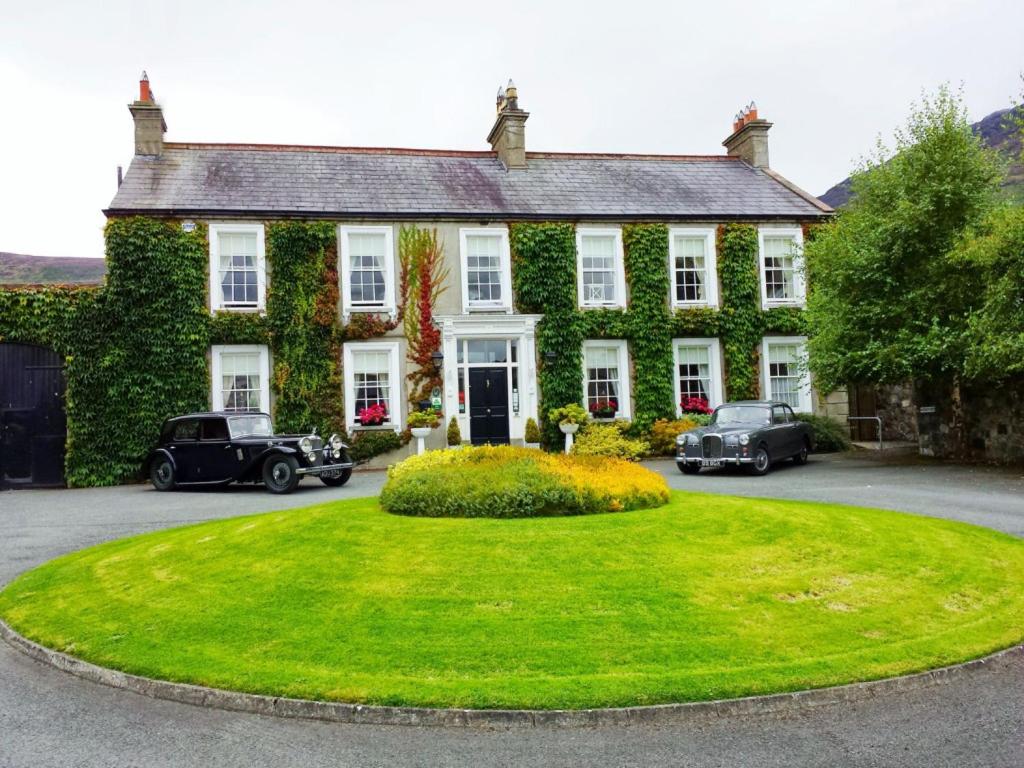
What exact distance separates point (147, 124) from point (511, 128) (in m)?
11.0

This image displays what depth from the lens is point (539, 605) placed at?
6684mm

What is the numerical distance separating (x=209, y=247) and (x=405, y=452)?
770 cm

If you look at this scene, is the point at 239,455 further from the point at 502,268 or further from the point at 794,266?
the point at 794,266

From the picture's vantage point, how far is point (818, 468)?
18109 millimetres

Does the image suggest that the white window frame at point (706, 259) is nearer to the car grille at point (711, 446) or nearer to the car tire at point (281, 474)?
the car grille at point (711, 446)

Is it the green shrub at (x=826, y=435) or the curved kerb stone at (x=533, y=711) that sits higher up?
the green shrub at (x=826, y=435)

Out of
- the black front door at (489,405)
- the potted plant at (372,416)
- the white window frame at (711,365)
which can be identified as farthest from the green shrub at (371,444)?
the white window frame at (711,365)

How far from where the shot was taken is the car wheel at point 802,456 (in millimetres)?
19078

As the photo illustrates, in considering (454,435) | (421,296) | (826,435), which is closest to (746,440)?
(826,435)

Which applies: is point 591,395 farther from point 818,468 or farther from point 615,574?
point 615,574

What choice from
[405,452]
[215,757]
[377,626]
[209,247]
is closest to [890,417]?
[405,452]

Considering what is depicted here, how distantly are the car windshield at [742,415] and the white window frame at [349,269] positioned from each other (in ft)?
30.7

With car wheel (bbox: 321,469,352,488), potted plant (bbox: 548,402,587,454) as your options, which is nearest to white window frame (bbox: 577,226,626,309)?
potted plant (bbox: 548,402,587,454)

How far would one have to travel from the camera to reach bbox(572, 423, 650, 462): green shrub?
2023 centimetres
